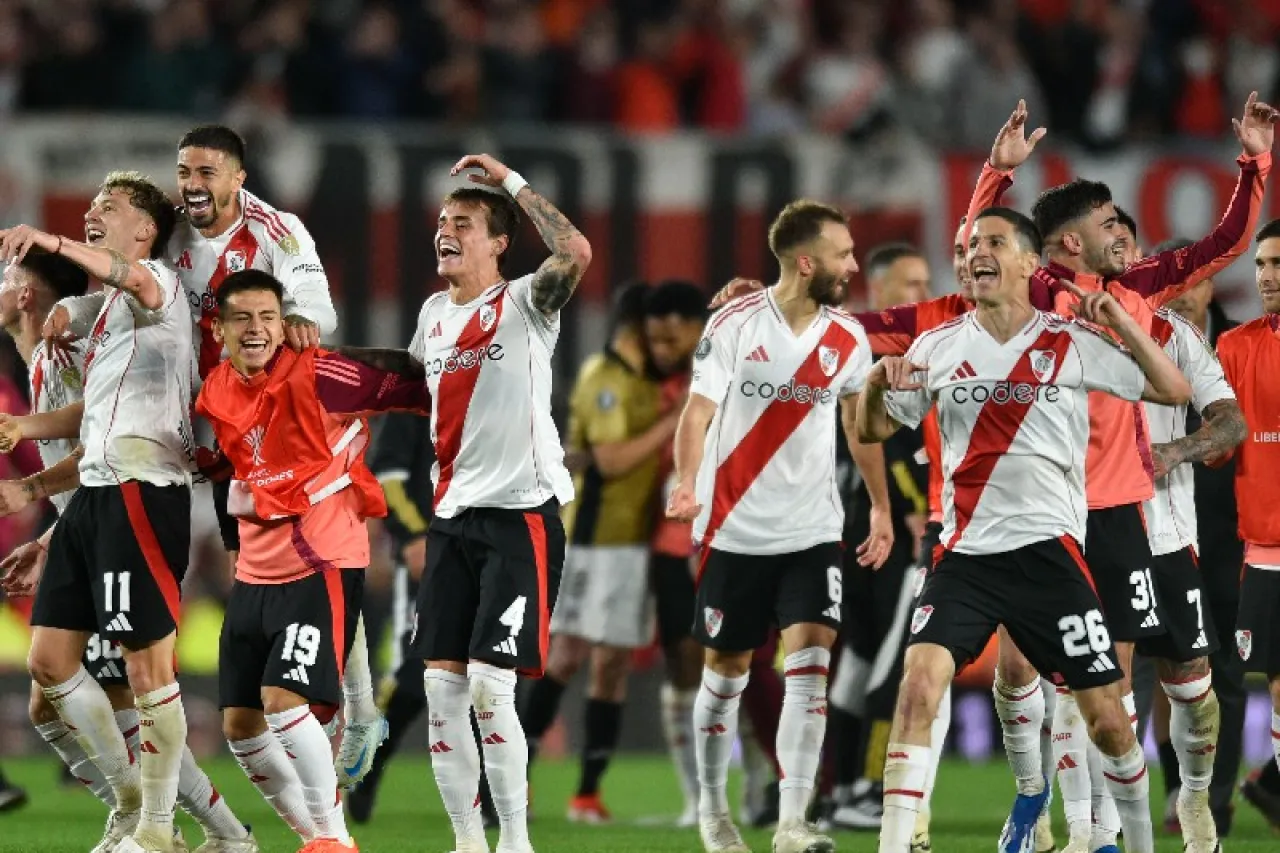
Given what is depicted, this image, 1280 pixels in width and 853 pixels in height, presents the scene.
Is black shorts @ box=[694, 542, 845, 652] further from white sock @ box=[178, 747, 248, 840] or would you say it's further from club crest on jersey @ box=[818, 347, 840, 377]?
white sock @ box=[178, 747, 248, 840]

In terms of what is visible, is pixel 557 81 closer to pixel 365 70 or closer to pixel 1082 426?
pixel 365 70

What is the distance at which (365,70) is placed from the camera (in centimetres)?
1678

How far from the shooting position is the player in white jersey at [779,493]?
895 centimetres

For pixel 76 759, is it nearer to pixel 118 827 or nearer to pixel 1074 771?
pixel 118 827

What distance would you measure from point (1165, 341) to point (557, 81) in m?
9.08

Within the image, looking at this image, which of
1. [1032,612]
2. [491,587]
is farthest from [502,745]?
[1032,612]

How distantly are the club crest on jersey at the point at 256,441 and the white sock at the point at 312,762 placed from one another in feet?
3.06

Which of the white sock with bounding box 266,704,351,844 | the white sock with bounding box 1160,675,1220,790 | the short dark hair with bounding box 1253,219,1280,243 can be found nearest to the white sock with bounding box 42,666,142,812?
the white sock with bounding box 266,704,351,844

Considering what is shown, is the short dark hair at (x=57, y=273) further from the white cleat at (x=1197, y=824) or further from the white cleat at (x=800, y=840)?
the white cleat at (x=1197, y=824)

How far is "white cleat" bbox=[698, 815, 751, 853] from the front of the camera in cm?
906

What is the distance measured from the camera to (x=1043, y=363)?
7.75 meters

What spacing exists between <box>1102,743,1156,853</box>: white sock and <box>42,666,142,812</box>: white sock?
12.0 feet

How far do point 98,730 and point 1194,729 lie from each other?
4.32 metres

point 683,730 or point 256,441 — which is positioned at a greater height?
point 256,441
